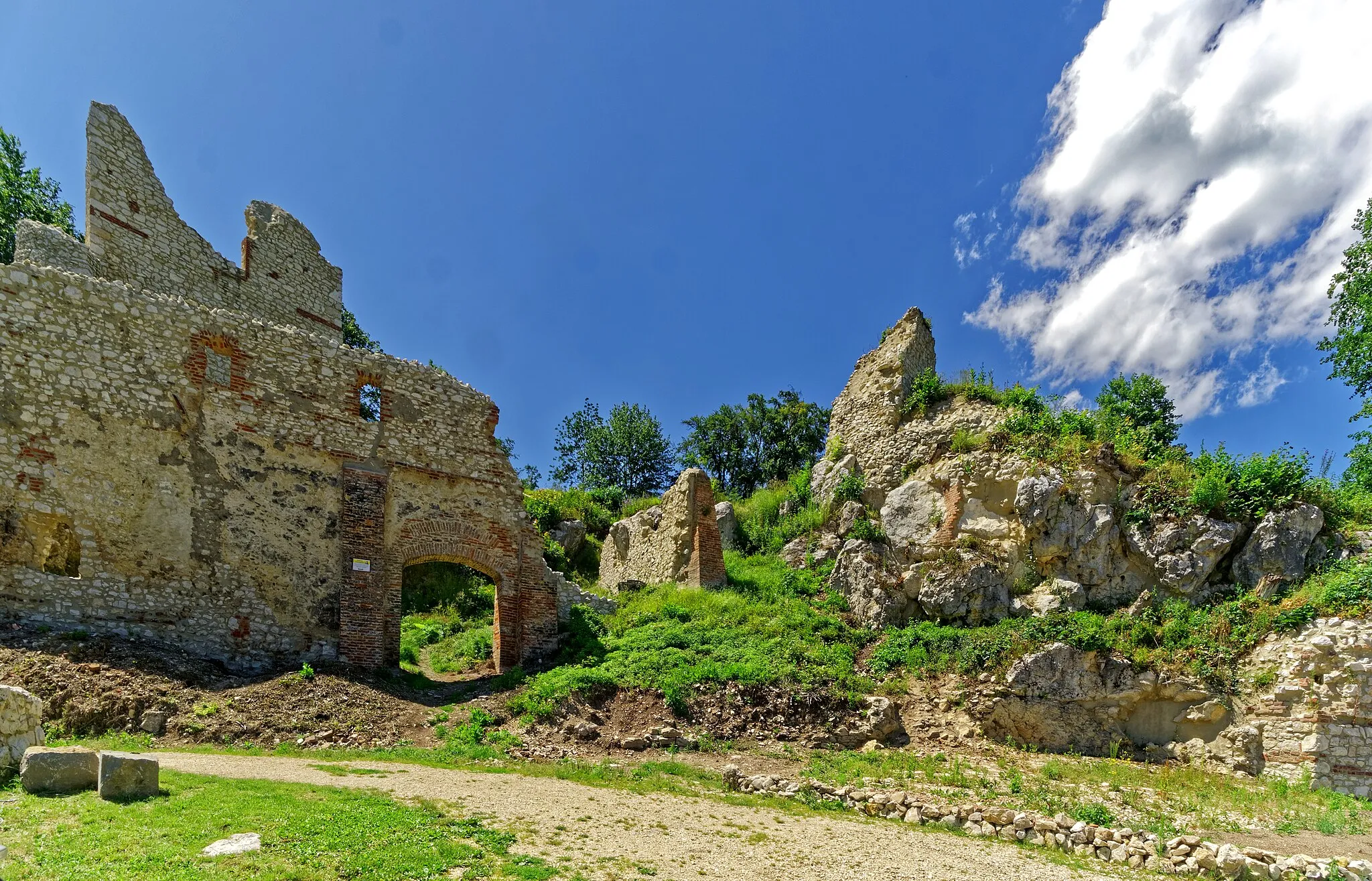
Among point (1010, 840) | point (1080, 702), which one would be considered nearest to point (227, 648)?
point (1010, 840)

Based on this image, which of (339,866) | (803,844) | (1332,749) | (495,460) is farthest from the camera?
(495,460)

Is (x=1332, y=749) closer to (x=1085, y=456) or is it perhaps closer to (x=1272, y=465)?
(x=1272, y=465)

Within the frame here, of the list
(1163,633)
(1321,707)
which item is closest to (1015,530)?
(1163,633)

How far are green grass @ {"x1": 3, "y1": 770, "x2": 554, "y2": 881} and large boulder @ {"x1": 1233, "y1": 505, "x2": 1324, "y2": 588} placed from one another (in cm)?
1527

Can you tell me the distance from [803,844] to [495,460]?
11.1m

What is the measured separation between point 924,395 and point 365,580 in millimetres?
15564

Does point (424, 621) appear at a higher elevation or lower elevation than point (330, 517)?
lower

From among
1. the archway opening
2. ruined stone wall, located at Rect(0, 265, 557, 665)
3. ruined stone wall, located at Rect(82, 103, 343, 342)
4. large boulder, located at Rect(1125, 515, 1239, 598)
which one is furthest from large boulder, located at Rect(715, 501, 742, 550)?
ruined stone wall, located at Rect(82, 103, 343, 342)

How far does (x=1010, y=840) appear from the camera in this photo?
7.82m

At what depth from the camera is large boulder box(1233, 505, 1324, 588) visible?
13.8 meters

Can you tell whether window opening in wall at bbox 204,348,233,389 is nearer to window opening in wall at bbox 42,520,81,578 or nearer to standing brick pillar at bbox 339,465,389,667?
standing brick pillar at bbox 339,465,389,667

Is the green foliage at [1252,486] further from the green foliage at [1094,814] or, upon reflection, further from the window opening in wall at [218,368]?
the window opening in wall at [218,368]

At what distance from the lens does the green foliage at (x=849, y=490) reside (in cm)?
2034

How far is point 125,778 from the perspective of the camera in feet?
20.2
